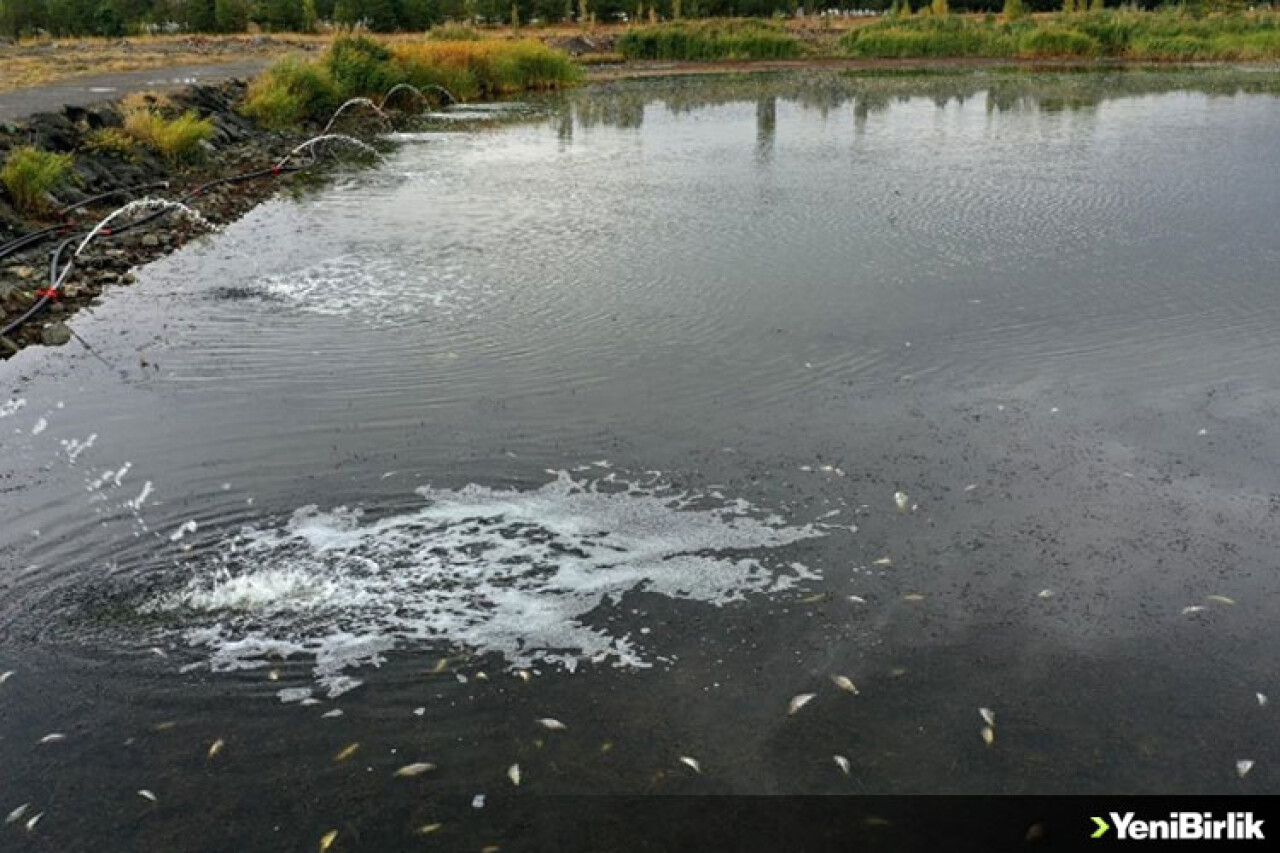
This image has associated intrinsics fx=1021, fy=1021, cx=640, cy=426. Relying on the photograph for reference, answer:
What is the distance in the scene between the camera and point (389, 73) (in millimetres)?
30234

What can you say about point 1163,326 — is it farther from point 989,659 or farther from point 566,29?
point 566,29

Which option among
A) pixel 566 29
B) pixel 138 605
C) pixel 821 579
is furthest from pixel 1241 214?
pixel 566 29

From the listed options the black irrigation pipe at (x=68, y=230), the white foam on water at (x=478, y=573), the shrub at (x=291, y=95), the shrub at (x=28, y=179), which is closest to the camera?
the white foam on water at (x=478, y=573)

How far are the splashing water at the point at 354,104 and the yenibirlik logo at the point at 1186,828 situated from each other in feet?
80.6

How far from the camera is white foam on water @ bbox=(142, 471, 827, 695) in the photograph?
17.3 feet

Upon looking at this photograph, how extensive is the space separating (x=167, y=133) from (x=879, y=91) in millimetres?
23615

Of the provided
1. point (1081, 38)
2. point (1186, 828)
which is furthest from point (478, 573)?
point (1081, 38)

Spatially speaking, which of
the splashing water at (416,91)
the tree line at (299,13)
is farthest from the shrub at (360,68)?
the tree line at (299,13)

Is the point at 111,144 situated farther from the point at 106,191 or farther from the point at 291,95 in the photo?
the point at 291,95

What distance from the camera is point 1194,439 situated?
739 cm

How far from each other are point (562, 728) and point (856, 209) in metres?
12.1

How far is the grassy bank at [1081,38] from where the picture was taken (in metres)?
44.1

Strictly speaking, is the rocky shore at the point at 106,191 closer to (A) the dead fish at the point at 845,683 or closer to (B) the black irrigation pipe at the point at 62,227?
(B) the black irrigation pipe at the point at 62,227

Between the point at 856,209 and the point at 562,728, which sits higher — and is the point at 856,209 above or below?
above
